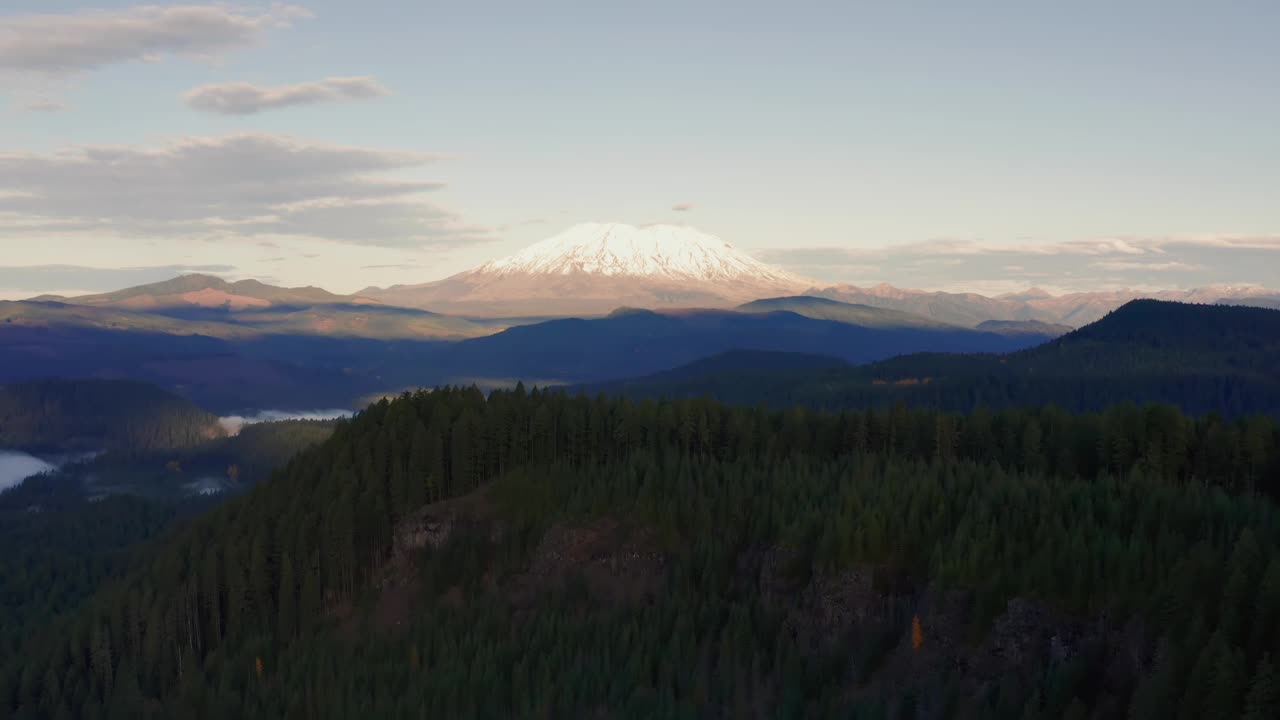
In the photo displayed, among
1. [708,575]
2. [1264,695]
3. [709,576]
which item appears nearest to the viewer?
[1264,695]

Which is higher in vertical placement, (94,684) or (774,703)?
(774,703)

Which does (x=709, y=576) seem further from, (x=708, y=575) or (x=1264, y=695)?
(x=1264, y=695)

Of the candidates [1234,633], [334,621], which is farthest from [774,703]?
[334,621]

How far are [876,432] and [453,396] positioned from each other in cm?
7570

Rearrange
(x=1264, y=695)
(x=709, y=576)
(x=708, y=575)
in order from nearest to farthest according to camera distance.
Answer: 1. (x=1264, y=695)
2. (x=709, y=576)
3. (x=708, y=575)

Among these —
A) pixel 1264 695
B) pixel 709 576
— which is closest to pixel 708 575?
pixel 709 576

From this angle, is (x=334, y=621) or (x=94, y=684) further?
(x=94, y=684)

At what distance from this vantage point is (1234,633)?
7875cm

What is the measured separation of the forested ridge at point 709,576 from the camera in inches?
3499

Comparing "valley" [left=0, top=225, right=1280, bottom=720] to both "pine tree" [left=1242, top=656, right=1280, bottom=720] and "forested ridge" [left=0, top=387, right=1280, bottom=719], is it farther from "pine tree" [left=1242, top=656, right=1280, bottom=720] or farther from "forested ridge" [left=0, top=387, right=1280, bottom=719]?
"forested ridge" [left=0, top=387, right=1280, bottom=719]

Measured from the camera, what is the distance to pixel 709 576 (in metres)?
126

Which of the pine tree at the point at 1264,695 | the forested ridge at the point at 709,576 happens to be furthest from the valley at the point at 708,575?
the forested ridge at the point at 709,576

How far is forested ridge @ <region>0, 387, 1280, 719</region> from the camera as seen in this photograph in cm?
8888

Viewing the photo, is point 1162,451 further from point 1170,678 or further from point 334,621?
point 334,621
